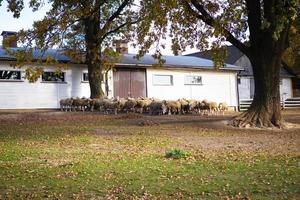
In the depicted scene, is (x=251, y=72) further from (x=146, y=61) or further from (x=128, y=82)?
(x=128, y=82)

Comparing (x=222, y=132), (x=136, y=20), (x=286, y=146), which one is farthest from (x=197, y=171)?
(x=136, y=20)

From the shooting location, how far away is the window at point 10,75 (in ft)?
96.9

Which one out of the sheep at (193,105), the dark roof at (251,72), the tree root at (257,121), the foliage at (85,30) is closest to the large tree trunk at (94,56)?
the foliage at (85,30)

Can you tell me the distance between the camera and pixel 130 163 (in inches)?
423

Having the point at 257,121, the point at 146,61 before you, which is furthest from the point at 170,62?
the point at 257,121

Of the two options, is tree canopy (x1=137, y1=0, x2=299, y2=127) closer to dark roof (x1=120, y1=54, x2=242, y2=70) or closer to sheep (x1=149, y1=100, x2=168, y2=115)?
sheep (x1=149, y1=100, x2=168, y2=115)

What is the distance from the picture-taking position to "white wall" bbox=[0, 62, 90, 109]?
2981cm

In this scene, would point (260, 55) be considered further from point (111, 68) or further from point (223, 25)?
point (111, 68)

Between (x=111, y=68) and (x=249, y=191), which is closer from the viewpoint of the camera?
(x=249, y=191)

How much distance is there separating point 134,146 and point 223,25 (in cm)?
985

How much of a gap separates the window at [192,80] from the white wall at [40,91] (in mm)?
8828

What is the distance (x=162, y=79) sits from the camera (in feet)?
121

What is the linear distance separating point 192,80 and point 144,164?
28633mm

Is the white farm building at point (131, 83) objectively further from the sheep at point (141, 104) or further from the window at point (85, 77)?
the sheep at point (141, 104)
